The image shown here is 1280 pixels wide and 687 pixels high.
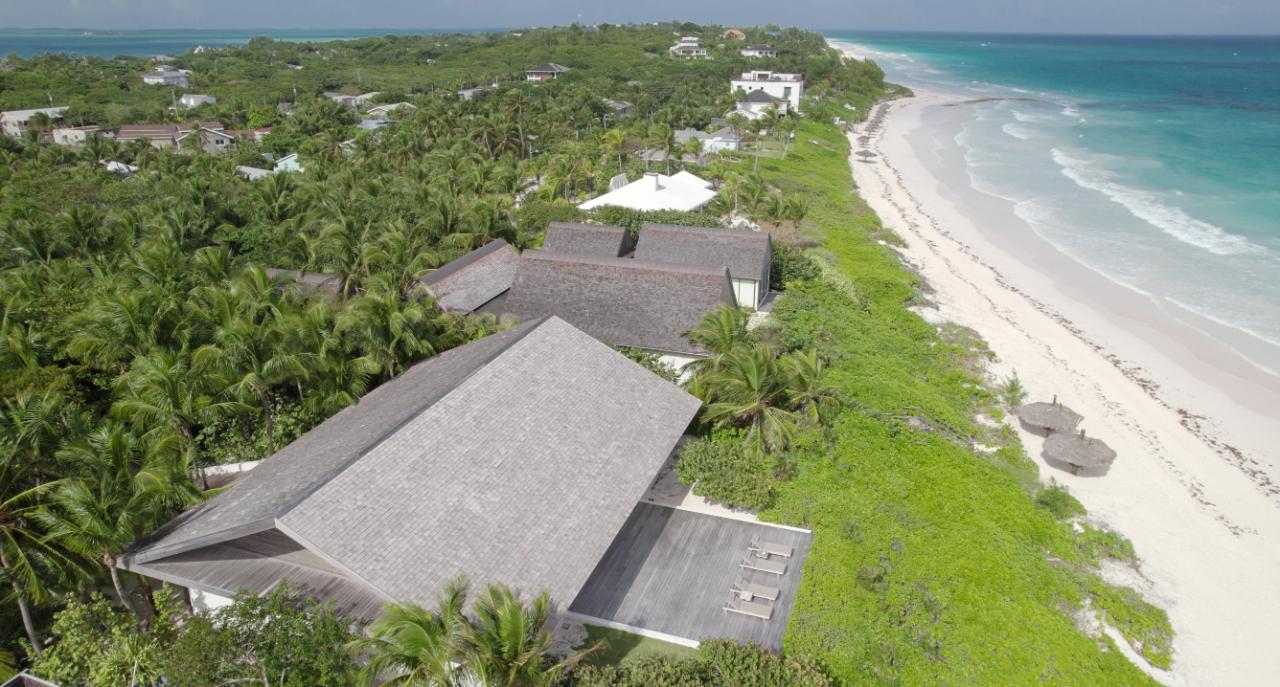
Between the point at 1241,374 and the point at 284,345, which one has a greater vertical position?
the point at 284,345

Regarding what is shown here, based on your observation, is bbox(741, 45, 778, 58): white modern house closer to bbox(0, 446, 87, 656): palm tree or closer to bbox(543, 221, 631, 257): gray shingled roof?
bbox(543, 221, 631, 257): gray shingled roof

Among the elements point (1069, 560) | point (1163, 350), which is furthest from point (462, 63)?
point (1069, 560)

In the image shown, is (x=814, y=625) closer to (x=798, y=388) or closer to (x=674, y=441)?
(x=674, y=441)

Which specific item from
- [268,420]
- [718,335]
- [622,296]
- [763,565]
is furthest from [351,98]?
[763,565]

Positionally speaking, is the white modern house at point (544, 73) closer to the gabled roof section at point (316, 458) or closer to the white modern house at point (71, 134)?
the white modern house at point (71, 134)

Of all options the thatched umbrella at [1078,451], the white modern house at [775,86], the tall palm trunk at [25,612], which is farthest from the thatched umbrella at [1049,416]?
the white modern house at [775,86]

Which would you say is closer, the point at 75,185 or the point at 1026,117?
the point at 75,185
